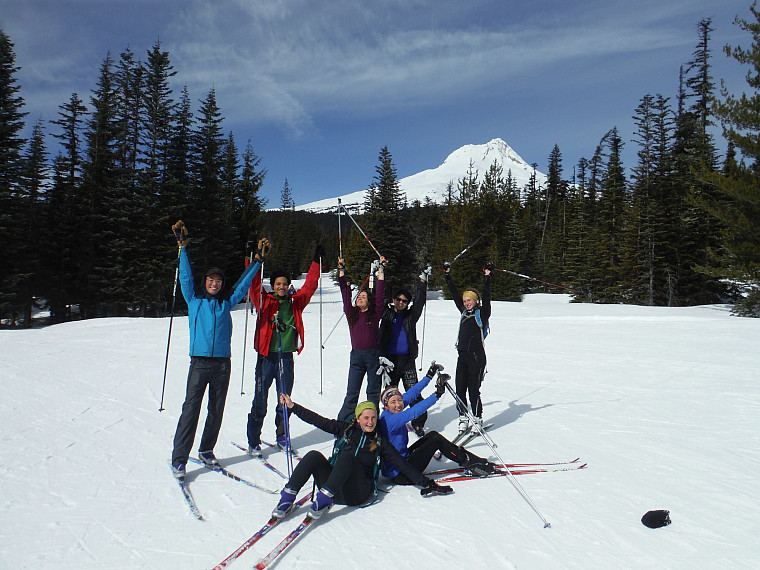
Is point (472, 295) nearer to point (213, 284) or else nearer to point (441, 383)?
point (441, 383)

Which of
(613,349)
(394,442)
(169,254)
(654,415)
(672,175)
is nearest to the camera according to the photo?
(394,442)

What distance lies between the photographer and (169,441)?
594 centimetres

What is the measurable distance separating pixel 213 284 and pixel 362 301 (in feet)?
6.01

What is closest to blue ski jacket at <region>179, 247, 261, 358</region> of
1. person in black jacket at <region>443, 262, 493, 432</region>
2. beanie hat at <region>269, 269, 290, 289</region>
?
beanie hat at <region>269, 269, 290, 289</region>

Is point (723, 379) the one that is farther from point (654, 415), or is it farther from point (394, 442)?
point (394, 442)

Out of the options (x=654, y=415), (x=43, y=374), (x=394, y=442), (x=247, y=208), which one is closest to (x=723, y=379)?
(x=654, y=415)

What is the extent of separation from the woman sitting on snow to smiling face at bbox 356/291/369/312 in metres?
1.24

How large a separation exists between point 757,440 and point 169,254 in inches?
1103

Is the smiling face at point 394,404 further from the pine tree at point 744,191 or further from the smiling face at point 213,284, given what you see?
the pine tree at point 744,191

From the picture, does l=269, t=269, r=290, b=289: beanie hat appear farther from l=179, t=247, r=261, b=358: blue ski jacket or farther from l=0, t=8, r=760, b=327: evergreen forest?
l=0, t=8, r=760, b=327: evergreen forest

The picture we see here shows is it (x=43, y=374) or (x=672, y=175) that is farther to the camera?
(x=672, y=175)

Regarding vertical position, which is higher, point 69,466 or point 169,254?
point 169,254

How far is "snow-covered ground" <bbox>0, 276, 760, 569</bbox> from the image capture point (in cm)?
346

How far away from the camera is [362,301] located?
18.9 feet
